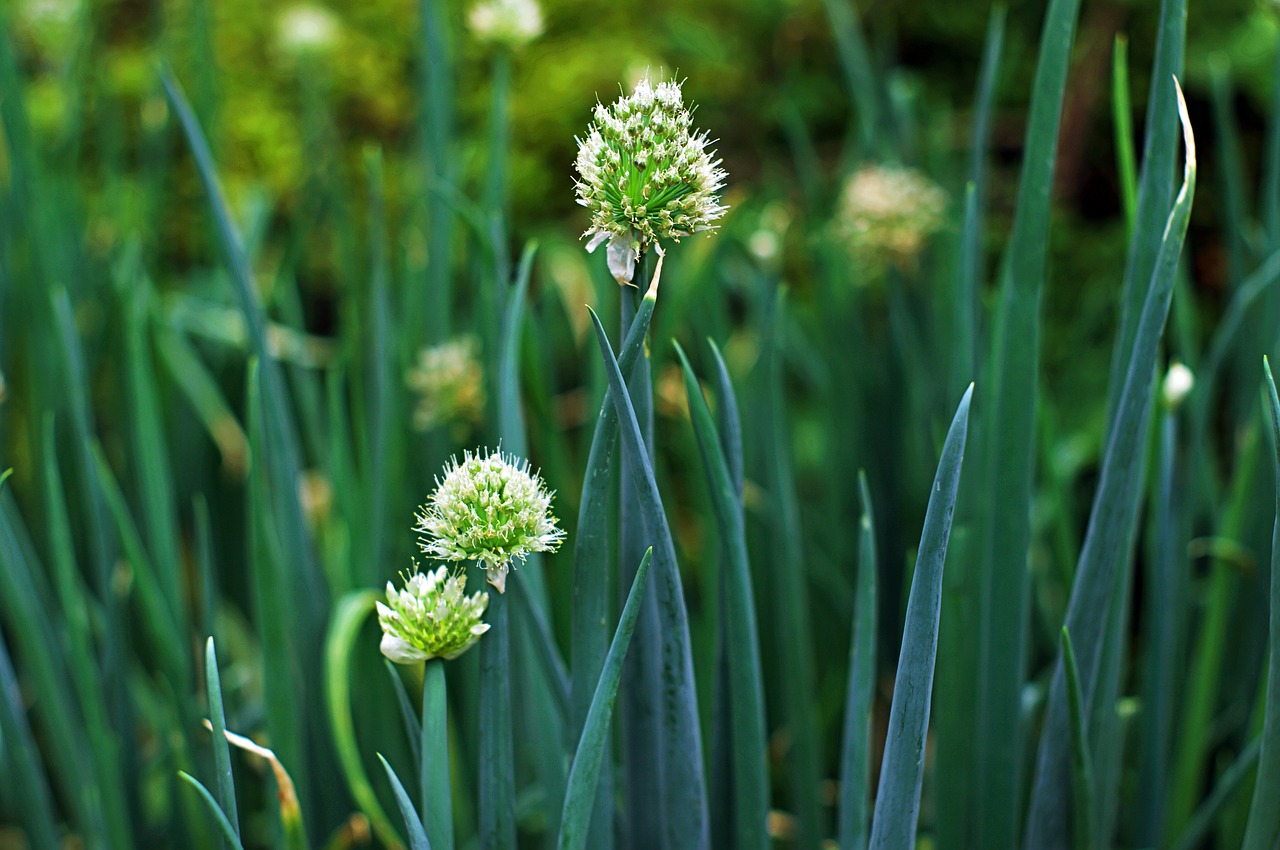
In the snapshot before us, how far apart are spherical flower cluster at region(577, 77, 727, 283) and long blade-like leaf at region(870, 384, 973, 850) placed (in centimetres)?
16

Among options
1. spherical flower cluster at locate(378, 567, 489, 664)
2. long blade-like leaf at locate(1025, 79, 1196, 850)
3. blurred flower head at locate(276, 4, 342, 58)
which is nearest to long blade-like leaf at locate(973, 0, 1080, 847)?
long blade-like leaf at locate(1025, 79, 1196, 850)

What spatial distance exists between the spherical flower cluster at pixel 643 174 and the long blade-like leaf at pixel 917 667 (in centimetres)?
16

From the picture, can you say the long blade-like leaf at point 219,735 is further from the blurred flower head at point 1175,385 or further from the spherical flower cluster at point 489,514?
the blurred flower head at point 1175,385

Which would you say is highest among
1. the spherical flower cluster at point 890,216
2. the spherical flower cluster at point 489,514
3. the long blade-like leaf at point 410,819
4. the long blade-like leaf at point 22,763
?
the spherical flower cluster at point 890,216

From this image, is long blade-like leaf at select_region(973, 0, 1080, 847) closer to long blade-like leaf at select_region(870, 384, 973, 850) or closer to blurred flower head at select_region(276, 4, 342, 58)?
long blade-like leaf at select_region(870, 384, 973, 850)

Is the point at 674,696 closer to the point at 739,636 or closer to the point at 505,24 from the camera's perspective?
the point at 739,636

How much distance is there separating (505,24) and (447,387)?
0.35m

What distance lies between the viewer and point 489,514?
49 centimetres

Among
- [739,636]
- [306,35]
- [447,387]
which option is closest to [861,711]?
[739,636]

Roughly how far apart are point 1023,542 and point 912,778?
0.24 metres

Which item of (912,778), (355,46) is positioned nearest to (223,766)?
(912,778)

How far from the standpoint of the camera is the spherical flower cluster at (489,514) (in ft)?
1.61

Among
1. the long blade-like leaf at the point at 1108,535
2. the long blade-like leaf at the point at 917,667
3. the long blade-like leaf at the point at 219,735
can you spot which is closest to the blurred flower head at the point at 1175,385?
the long blade-like leaf at the point at 1108,535

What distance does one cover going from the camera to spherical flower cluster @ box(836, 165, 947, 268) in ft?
4.28
